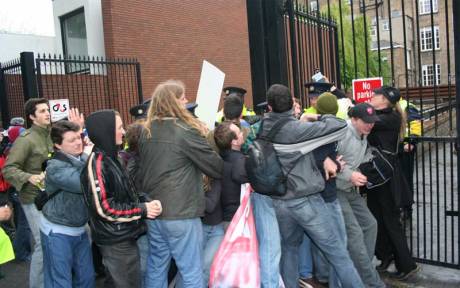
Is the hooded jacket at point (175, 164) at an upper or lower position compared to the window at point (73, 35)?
lower

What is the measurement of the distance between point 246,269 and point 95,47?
1282 centimetres

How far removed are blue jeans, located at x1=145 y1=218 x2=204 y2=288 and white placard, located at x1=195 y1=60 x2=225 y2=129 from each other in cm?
116

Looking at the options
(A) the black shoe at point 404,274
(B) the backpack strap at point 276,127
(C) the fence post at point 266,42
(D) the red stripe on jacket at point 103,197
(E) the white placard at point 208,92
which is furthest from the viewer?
(C) the fence post at point 266,42

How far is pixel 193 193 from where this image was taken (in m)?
3.43

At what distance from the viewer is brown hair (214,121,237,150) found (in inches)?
144

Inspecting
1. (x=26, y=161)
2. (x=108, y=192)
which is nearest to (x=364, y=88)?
(x=108, y=192)

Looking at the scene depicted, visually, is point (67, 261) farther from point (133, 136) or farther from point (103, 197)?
point (133, 136)

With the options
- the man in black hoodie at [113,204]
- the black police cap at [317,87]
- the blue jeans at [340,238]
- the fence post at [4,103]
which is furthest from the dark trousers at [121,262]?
the fence post at [4,103]

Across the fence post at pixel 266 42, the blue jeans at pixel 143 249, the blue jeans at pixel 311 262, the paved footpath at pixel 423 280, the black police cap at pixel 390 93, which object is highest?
the fence post at pixel 266 42

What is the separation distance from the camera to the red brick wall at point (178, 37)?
585 inches

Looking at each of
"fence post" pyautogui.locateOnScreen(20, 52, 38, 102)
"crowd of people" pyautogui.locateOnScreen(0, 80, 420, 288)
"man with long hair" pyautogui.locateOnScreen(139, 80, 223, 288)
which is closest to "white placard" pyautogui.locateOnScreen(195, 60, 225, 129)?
"crowd of people" pyautogui.locateOnScreen(0, 80, 420, 288)

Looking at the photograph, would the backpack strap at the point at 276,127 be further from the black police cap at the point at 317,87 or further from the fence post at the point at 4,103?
the fence post at the point at 4,103

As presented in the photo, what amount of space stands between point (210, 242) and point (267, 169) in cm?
83

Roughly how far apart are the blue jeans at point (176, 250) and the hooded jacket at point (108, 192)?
0.69ft
